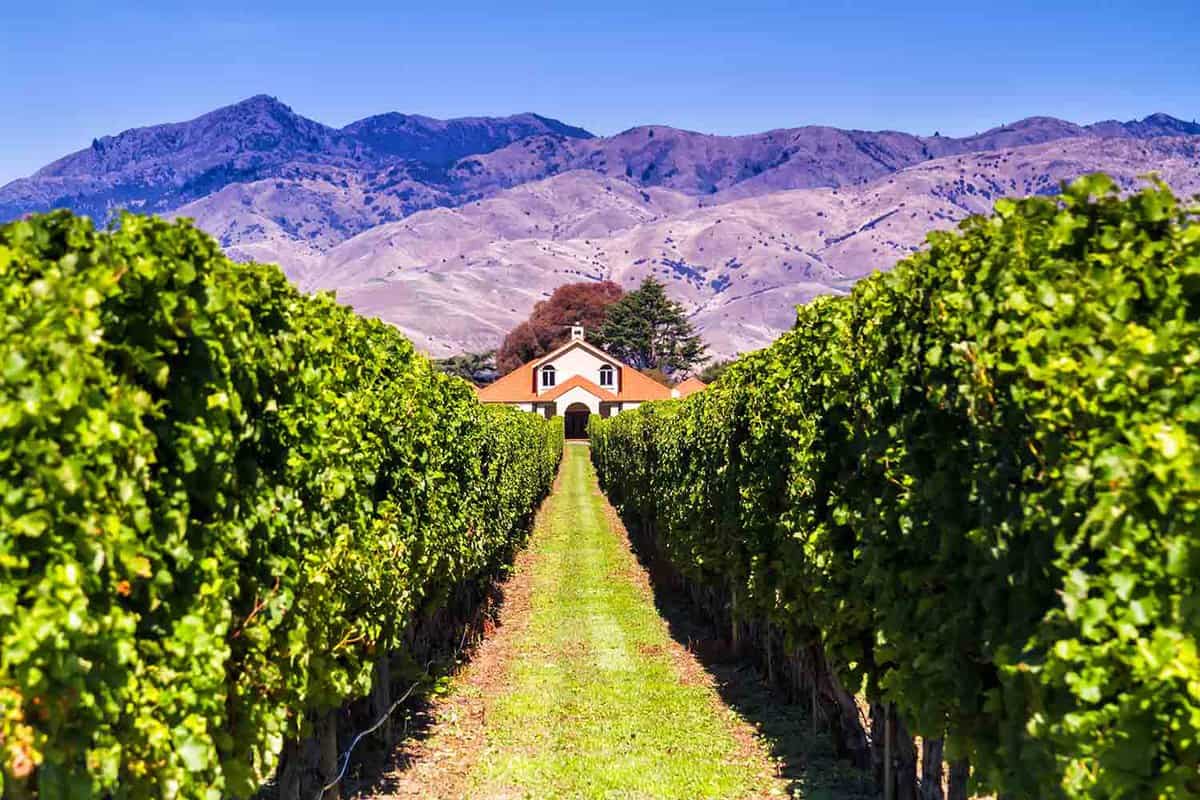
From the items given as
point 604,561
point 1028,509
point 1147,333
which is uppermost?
point 1147,333

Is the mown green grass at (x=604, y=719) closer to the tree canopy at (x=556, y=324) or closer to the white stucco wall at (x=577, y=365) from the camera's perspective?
the white stucco wall at (x=577, y=365)

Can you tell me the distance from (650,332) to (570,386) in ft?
87.7

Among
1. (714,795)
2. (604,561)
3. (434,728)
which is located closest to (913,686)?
(714,795)

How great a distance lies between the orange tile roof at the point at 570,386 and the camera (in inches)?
3194

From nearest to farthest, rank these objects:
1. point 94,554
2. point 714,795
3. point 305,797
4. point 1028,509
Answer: point 94,554
point 1028,509
point 305,797
point 714,795

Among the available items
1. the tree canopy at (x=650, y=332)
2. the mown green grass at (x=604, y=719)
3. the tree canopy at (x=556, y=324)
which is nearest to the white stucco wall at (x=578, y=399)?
the tree canopy at (x=650, y=332)

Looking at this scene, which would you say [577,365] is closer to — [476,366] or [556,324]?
[556,324]

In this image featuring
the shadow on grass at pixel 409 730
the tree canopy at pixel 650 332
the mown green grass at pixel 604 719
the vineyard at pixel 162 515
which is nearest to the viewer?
the vineyard at pixel 162 515

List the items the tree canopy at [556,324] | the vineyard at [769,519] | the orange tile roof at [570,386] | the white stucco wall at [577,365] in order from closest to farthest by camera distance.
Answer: the vineyard at [769,519], the orange tile roof at [570,386], the white stucco wall at [577,365], the tree canopy at [556,324]

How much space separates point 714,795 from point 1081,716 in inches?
226

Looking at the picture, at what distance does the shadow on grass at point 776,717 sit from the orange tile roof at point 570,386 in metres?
61.6

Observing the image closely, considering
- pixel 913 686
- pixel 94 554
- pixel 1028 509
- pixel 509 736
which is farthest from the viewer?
pixel 509 736

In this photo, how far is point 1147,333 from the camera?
12.7 feet

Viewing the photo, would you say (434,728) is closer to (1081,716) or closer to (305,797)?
(305,797)
